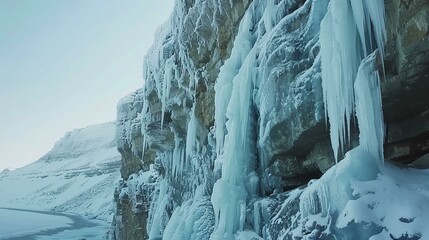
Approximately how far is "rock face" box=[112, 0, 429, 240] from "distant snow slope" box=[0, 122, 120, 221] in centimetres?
4084

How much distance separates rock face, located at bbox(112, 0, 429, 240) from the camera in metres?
5.21

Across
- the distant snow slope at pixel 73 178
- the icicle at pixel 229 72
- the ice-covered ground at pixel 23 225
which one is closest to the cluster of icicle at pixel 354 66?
the icicle at pixel 229 72

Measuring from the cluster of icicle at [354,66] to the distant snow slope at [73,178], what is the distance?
156ft

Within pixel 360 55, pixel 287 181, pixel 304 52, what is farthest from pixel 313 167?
pixel 360 55

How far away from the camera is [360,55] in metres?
5.41

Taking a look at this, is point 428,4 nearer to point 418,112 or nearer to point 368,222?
point 418,112

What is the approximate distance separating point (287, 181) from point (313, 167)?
2.10 feet

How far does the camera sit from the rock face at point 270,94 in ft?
17.1

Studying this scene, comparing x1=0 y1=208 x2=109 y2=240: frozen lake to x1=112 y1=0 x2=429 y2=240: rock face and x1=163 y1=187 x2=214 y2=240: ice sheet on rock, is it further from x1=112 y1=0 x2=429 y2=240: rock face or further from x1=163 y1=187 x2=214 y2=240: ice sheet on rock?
x1=163 y1=187 x2=214 y2=240: ice sheet on rock

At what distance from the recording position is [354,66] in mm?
5359

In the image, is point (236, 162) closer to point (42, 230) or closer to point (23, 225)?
point (42, 230)

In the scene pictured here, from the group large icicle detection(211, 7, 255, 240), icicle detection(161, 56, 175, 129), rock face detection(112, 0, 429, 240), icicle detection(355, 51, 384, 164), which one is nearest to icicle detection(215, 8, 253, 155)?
rock face detection(112, 0, 429, 240)

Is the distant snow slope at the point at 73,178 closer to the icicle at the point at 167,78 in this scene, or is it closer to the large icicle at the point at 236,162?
the icicle at the point at 167,78

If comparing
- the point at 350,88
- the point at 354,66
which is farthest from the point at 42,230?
the point at 354,66
